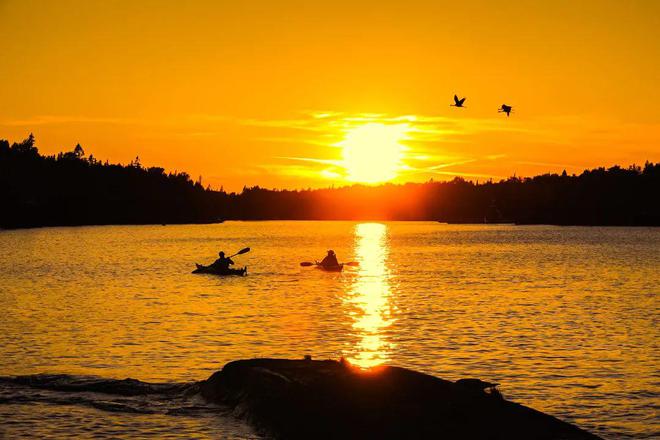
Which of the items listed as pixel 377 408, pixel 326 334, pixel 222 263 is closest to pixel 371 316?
pixel 326 334

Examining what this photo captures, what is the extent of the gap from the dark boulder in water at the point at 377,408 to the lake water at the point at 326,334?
1534mm

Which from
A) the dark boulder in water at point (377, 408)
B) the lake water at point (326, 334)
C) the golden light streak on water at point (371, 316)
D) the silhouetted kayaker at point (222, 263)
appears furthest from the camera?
the silhouetted kayaker at point (222, 263)

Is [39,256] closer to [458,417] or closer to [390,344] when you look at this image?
[390,344]

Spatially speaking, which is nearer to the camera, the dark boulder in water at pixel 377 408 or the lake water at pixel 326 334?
the dark boulder in water at pixel 377 408

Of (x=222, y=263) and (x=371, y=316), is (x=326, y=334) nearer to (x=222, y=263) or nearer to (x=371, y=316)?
(x=371, y=316)

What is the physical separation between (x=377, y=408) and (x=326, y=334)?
2507 centimetres

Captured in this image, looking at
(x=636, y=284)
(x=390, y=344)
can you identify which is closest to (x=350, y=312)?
(x=390, y=344)

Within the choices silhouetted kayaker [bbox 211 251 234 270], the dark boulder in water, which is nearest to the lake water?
the dark boulder in water

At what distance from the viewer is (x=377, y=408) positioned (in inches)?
810

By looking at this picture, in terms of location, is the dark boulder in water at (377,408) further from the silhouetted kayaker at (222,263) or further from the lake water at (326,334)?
the silhouetted kayaker at (222,263)

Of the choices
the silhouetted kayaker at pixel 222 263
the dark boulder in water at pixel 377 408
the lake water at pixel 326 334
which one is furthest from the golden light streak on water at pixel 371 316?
the silhouetted kayaker at pixel 222 263

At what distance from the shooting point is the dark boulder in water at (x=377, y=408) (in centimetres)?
1931

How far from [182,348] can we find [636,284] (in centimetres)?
6021

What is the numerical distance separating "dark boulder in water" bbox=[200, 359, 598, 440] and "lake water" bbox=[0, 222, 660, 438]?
60.4 inches
